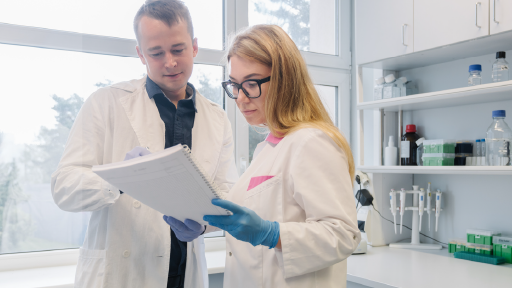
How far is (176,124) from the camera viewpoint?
1.38 m

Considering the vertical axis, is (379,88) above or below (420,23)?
below

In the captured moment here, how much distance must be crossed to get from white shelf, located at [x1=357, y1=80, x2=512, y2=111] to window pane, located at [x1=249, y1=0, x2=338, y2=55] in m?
0.69

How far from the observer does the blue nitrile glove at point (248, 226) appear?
2.80ft

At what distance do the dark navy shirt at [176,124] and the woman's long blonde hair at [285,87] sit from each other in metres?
0.41

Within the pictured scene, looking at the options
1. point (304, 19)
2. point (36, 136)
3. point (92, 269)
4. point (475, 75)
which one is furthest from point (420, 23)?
point (36, 136)

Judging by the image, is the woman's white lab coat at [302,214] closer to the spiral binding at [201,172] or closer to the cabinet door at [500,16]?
the spiral binding at [201,172]

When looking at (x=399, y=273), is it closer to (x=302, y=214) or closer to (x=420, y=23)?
(x=302, y=214)

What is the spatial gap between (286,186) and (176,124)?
574 millimetres

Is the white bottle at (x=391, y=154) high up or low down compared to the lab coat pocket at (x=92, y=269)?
up

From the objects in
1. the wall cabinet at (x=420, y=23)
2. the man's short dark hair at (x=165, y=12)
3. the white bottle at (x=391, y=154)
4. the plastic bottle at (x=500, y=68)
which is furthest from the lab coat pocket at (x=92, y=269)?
the plastic bottle at (x=500, y=68)

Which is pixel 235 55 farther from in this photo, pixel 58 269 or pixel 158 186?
pixel 58 269

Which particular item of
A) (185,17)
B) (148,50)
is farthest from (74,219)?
(185,17)

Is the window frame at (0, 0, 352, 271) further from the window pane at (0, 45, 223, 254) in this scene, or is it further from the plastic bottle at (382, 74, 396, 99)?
the plastic bottle at (382, 74, 396, 99)

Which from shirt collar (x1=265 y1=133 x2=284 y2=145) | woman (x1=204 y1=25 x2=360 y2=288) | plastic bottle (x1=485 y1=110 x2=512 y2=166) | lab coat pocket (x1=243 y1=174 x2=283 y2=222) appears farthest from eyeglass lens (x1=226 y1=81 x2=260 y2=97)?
plastic bottle (x1=485 y1=110 x2=512 y2=166)
